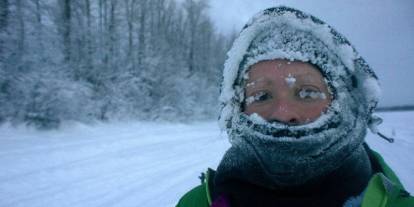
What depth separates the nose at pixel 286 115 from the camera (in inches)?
60.5

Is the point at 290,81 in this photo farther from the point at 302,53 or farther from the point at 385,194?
the point at 385,194

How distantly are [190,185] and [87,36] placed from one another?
1892cm

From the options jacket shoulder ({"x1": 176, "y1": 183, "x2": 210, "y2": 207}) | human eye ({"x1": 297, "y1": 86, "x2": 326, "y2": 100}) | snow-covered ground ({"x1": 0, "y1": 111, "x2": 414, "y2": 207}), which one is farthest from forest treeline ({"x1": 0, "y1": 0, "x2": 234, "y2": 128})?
human eye ({"x1": 297, "y1": 86, "x2": 326, "y2": 100})

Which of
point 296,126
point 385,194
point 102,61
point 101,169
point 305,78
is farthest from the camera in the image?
point 102,61

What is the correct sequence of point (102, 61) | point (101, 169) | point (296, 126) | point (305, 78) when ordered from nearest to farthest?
point (296, 126), point (305, 78), point (101, 169), point (102, 61)

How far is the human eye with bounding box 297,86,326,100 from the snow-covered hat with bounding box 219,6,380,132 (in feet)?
0.21

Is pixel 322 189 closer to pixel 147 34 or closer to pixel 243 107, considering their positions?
pixel 243 107

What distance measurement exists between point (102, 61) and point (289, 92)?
76.9 feet

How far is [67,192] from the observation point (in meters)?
5.39

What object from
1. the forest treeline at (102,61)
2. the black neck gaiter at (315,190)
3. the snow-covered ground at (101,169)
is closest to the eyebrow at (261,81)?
the black neck gaiter at (315,190)

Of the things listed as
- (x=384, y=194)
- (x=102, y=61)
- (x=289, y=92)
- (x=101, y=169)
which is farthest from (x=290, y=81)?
(x=102, y=61)

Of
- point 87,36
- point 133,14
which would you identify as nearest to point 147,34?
point 133,14

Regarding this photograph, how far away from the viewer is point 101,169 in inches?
275

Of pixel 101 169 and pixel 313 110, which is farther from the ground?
pixel 313 110
